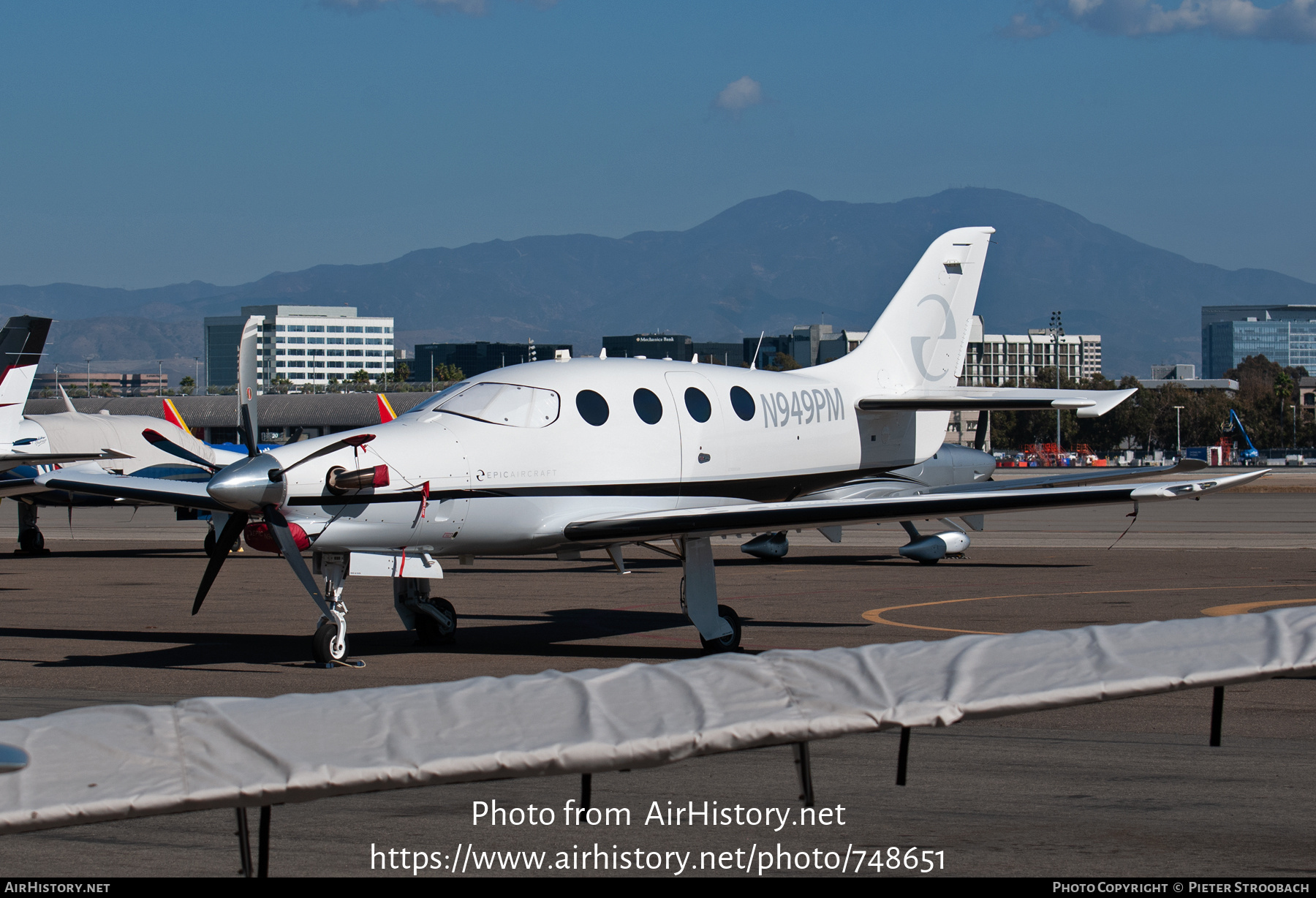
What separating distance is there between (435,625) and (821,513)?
485 centimetres

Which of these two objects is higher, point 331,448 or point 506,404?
point 506,404

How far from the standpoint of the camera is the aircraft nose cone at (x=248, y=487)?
12.2 m

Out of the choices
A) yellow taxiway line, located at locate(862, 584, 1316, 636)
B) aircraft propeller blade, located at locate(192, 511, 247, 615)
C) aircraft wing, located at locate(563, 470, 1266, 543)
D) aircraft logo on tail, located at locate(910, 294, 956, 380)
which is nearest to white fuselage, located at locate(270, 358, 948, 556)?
aircraft wing, located at locate(563, 470, 1266, 543)

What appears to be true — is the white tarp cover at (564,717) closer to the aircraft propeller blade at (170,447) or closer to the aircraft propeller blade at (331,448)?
the aircraft propeller blade at (331,448)

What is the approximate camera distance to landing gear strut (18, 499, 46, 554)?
3105cm

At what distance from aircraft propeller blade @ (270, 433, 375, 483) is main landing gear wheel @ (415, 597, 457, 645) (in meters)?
2.79

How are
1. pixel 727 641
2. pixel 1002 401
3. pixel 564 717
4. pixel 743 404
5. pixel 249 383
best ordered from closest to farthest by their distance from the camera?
pixel 564 717 → pixel 249 383 → pixel 727 641 → pixel 743 404 → pixel 1002 401

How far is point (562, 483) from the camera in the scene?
14.4 meters

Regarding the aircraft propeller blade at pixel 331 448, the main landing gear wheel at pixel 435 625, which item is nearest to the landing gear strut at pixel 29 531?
the main landing gear wheel at pixel 435 625

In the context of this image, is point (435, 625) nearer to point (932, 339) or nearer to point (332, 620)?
point (332, 620)

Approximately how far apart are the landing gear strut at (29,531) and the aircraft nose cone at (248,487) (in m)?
21.5

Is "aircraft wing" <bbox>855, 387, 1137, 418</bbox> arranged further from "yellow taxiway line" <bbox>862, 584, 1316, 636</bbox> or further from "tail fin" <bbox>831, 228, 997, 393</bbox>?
"yellow taxiway line" <bbox>862, 584, 1316, 636</bbox>

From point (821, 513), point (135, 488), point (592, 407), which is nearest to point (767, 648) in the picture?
point (821, 513)
